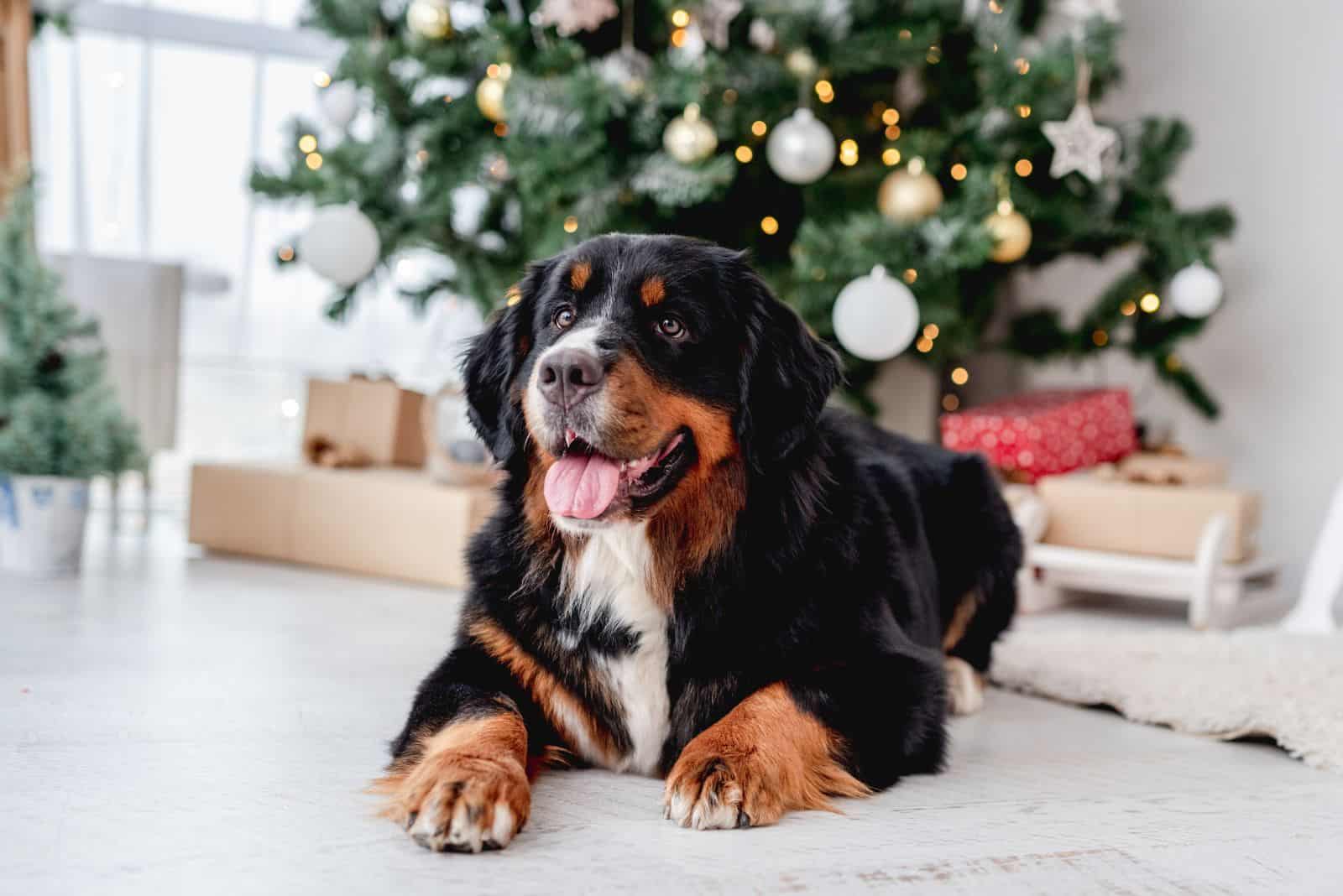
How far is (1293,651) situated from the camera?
3.23m

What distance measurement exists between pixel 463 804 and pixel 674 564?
588 mm

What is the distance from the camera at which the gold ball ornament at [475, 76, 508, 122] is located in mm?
4223

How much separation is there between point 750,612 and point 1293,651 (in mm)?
1962

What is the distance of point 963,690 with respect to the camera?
2.75 meters

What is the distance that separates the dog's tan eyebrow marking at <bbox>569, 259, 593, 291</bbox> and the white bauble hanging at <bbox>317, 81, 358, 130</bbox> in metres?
3.07

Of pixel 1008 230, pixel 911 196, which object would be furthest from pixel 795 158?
pixel 1008 230

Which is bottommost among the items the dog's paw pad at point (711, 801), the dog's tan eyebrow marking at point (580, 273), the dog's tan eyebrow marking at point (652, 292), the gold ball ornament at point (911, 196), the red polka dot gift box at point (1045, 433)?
the dog's paw pad at point (711, 801)

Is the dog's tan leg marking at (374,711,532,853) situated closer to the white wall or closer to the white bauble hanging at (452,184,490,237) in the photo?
the white bauble hanging at (452,184,490,237)

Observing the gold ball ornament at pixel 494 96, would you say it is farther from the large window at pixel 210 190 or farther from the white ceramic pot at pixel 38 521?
the white ceramic pot at pixel 38 521

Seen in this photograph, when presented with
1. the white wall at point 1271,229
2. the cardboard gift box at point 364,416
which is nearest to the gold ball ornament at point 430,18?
the cardboard gift box at point 364,416

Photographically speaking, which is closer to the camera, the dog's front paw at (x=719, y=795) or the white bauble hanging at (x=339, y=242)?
the dog's front paw at (x=719, y=795)

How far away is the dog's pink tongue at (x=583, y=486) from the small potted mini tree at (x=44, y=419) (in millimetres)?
2410

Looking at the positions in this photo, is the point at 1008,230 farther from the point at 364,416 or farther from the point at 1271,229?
the point at 364,416

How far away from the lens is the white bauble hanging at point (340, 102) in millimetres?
4816
